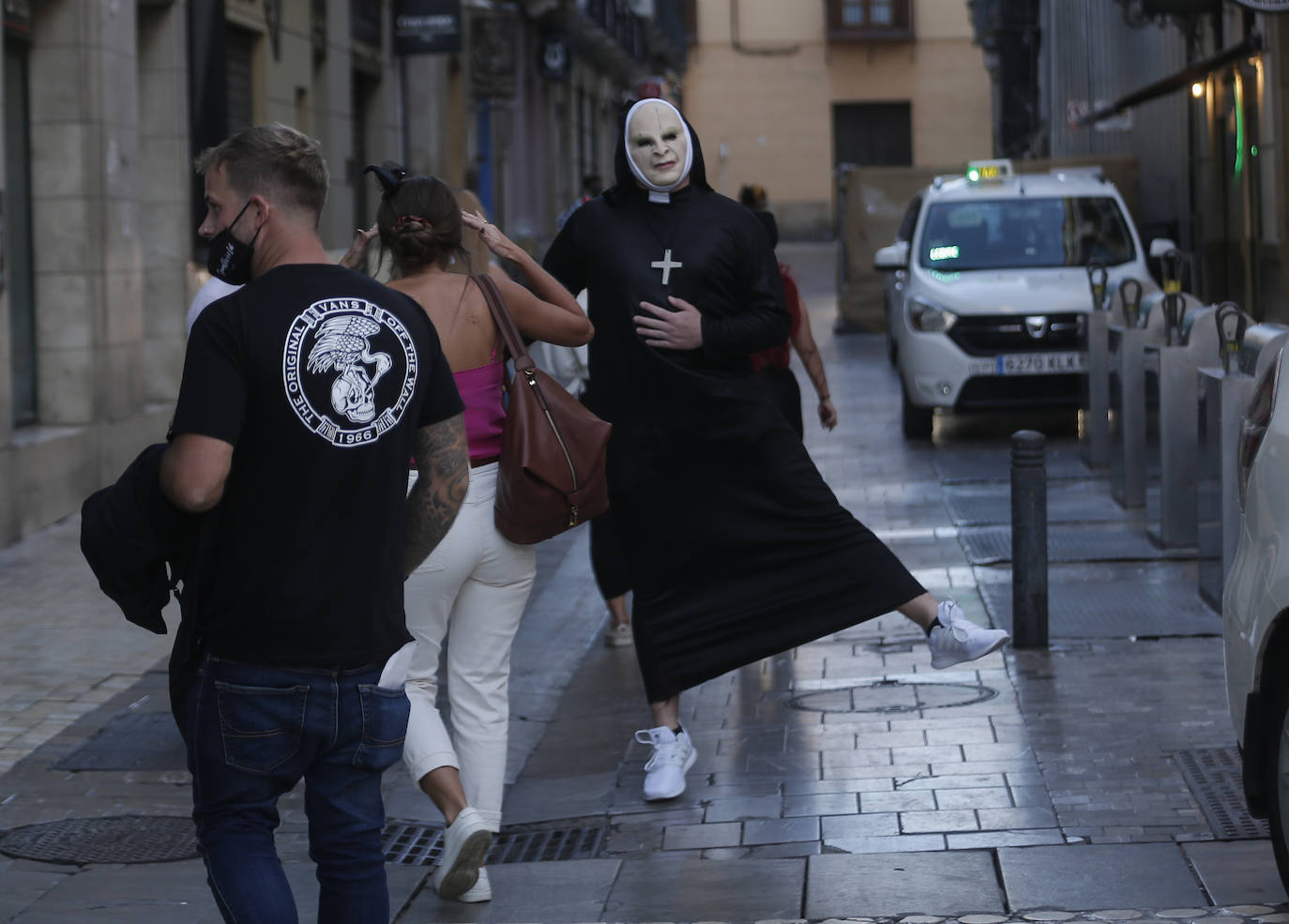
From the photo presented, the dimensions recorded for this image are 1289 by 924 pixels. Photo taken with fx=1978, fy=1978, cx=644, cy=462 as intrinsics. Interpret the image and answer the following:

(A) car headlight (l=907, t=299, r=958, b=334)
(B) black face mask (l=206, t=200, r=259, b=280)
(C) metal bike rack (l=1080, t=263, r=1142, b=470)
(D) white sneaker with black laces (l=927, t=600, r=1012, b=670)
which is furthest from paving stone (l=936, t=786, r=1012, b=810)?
(A) car headlight (l=907, t=299, r=958, b=334)

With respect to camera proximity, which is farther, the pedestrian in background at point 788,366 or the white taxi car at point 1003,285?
the white taxi car at point 1003,285

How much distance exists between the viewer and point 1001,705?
257 inches

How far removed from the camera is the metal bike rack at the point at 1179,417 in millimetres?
9094

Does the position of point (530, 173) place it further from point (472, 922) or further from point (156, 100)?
point (472, 922)

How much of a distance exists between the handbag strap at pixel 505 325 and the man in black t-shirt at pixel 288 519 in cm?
112

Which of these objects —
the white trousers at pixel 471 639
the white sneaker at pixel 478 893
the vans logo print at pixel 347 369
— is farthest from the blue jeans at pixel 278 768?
the white sneaker at pixel 478 893

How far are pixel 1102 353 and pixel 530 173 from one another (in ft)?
74.8

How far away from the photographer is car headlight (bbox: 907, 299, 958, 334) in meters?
14.3

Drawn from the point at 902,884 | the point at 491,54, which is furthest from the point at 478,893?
the point at 491,54

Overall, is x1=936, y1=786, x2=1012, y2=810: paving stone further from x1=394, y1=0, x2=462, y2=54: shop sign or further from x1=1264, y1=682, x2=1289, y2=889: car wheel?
x1=394, y1=0, x2=462, y2=54: shop sign

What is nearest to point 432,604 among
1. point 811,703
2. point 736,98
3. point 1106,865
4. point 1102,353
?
point 1106,865

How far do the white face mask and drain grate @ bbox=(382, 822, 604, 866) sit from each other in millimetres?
1840

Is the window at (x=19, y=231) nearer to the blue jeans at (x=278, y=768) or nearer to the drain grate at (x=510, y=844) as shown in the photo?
the drain grate at (x=510, y=844)

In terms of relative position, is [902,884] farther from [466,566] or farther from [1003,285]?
[1003,285]
